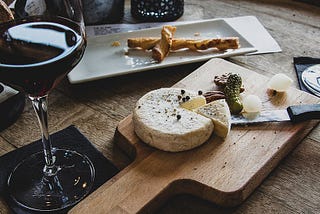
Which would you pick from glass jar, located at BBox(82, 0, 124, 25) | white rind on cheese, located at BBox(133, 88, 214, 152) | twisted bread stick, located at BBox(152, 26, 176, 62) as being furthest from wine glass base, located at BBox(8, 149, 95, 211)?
glass jar, located at BBox(82, 0, 124, 25)

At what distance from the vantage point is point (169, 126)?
2.44 feet

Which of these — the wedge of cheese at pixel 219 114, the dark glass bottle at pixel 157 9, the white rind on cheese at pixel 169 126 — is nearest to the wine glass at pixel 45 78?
the white rind on cheese at pixel 169 126

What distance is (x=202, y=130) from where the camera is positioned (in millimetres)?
744

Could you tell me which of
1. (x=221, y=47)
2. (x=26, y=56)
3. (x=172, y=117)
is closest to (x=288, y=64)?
(x=221, y=47)

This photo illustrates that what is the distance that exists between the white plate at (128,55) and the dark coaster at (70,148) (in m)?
0.16

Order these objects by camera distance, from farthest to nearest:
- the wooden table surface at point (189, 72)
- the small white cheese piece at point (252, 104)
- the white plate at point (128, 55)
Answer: the white plate at point (128, 55), the small white cheese piece at point (252, 104), the wooden table surface at point (189, 72)

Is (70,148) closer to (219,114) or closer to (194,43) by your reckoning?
(219,114)

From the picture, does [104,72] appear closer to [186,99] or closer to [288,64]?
[186,99]

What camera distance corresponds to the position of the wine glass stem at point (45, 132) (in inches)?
27.2

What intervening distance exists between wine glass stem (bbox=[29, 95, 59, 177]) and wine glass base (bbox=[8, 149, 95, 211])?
0.04ft

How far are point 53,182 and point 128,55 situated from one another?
0.42m

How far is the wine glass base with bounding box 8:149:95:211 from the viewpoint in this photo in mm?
700

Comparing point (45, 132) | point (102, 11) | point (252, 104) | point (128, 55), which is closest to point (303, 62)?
point (252, 104)

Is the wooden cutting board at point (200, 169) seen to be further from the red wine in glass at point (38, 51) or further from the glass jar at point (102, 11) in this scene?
the glass jar at point (102, 11)
